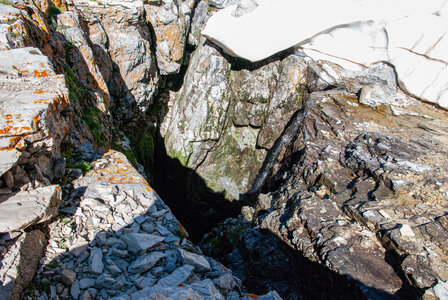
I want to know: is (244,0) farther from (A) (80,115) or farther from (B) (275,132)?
(A) (80,115)

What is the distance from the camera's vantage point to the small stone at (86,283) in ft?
5.12

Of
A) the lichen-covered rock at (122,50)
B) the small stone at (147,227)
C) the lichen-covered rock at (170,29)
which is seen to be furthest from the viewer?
the lichen-covered rock at (170,29)

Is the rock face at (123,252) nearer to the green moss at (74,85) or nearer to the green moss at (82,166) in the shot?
the green moss at (82,166)

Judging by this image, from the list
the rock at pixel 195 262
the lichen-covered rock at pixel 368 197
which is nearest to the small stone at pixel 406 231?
the lichen-covered rock at pixel 368 197

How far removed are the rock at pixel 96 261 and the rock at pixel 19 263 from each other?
12.7 inches

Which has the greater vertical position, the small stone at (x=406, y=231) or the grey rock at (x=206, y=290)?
Answer: the small stone at (x=406, y=231)

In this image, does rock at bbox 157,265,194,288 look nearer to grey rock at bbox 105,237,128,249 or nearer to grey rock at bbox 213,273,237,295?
grey rock at bbox 213,273,237,295

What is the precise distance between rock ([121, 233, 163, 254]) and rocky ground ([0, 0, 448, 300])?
0.6 inches

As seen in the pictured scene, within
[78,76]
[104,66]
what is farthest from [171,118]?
[78,76]

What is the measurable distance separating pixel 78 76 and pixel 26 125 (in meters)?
2.81

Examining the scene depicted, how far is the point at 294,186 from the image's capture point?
4.36 metres

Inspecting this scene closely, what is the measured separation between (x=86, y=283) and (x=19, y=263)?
406mm

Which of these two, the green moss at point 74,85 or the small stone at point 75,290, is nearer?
the small stone at point 75,290

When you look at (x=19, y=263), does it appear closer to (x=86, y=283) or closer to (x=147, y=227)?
(x=86, y=283)
